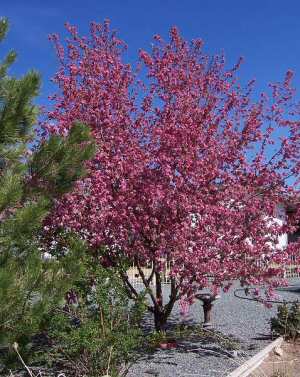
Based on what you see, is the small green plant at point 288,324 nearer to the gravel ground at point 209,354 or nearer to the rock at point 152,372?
the gravel ground at point 209,354

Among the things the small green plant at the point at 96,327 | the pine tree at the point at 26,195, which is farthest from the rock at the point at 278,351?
the pine tree at the point at 26,195

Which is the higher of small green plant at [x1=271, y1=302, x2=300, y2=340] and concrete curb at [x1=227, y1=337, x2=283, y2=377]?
small green plant at [x1=271, y1=302, x2=300, y2=340]

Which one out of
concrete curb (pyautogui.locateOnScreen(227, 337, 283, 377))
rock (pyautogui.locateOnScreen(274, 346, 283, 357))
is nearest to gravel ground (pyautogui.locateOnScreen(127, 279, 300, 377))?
concrete curb (pyautogui.locateOnScreen(227, 337, 283, 377))

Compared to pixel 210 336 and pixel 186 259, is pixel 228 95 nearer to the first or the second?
pixel 186 259

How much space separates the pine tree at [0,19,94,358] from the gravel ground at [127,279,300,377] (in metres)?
1.99

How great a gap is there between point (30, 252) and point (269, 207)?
337cm

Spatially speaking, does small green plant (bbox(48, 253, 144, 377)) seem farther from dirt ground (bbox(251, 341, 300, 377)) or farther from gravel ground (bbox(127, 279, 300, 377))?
dirt ground (bbox(251, 341, 300, 377))

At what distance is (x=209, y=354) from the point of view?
7.37 meters

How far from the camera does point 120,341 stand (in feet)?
17.7

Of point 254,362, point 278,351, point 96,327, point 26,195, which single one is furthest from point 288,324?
point 26,195

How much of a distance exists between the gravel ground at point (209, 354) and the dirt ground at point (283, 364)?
0.27 m

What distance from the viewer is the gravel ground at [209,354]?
6439mm

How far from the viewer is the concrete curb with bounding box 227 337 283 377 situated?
6227mm

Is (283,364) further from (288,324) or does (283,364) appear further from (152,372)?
(152,372)
